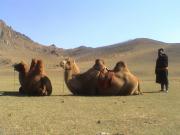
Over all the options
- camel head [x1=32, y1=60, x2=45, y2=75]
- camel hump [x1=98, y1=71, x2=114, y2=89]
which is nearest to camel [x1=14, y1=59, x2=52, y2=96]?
camel head [x1=32, y1=60, x2=45, y2=75]

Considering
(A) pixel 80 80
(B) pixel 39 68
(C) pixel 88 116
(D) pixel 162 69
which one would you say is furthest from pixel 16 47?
(C) pixel 88 116

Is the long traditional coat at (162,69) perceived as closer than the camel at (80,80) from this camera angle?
No

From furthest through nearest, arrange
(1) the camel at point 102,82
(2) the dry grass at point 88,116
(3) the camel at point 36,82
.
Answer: (1) the camel at point 102,82, (3) the camel at point 36,82, (2) the dry grass at point 88,116

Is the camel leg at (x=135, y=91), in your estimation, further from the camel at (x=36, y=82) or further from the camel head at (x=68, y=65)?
the camel at (x=36, y=82)

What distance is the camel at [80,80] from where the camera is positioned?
19.5 metres

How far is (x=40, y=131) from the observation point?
10.8 meters

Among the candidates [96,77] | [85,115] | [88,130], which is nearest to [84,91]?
[96,77]

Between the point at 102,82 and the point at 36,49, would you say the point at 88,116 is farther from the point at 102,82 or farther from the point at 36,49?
the point at 36,49

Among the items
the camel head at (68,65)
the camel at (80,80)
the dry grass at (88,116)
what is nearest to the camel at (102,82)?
the camel at (80,80)

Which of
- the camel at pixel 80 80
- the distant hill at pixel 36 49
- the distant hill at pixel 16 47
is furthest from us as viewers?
the distant hill at pixel 16 47

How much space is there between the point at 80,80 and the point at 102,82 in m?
0.87

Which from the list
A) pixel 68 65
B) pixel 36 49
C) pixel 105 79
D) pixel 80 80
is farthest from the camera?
pixel 36 49

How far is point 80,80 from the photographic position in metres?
19.8

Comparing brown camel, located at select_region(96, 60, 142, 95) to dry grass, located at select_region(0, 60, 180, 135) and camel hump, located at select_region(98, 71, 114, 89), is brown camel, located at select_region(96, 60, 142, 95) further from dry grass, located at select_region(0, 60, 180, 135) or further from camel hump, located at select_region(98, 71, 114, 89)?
dry grass, located at select_region(0, 60, 180, 135)
